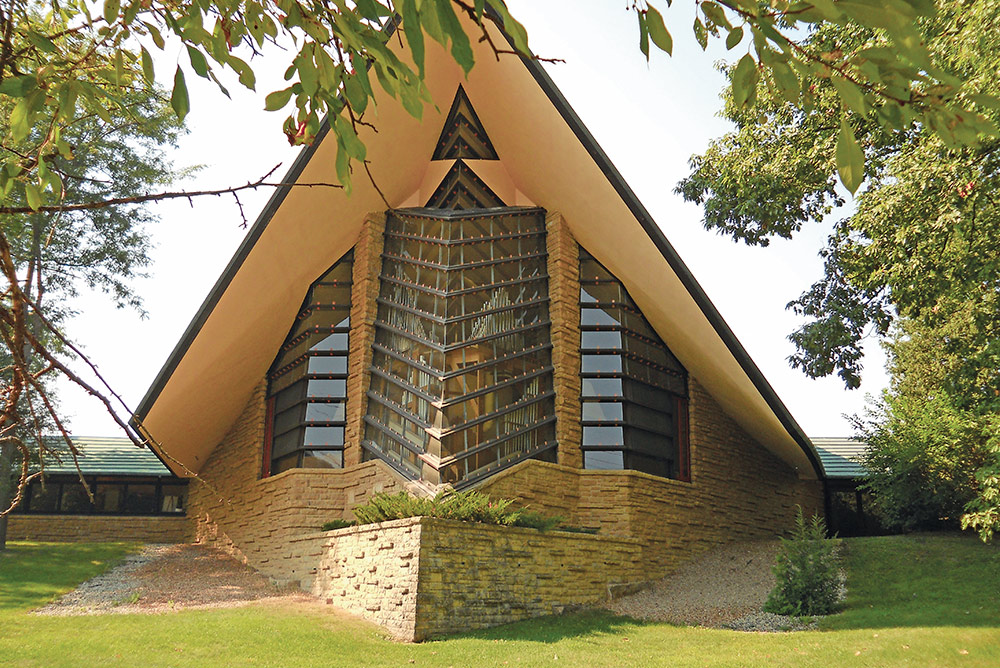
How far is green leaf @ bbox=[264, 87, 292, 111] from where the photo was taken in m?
3.04

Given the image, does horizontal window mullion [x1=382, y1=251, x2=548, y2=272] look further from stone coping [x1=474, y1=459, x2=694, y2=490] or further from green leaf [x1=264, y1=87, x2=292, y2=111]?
green leaf [x1=264, y1=87, x2=292, y2=111]

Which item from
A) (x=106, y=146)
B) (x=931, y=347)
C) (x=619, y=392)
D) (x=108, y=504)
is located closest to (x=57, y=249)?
(x=106, y=146)

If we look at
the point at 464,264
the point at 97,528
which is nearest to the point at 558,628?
the point at 464,264

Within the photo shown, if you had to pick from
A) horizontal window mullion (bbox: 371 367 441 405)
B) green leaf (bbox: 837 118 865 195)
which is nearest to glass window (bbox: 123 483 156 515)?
horizontal window mullion (bbox: 371 367 441 405)

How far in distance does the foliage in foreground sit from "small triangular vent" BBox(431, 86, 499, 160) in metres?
7.48

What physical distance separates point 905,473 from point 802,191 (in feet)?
22.9

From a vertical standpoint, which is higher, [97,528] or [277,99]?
[277,99]

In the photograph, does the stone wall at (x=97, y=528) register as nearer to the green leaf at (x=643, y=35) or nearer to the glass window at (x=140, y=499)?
the glass window at (x=140, y=499)

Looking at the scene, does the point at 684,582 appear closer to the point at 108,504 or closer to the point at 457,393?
the point at 457,393

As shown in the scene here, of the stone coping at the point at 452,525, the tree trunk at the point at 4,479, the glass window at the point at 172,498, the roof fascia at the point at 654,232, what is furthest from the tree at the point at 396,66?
the glass window at the point at 172,498

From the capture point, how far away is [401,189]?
1733 cm

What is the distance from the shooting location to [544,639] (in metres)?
10.7

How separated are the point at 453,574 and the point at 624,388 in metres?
→ 6.55

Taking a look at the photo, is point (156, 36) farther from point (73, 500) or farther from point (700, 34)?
point (73, 500)
